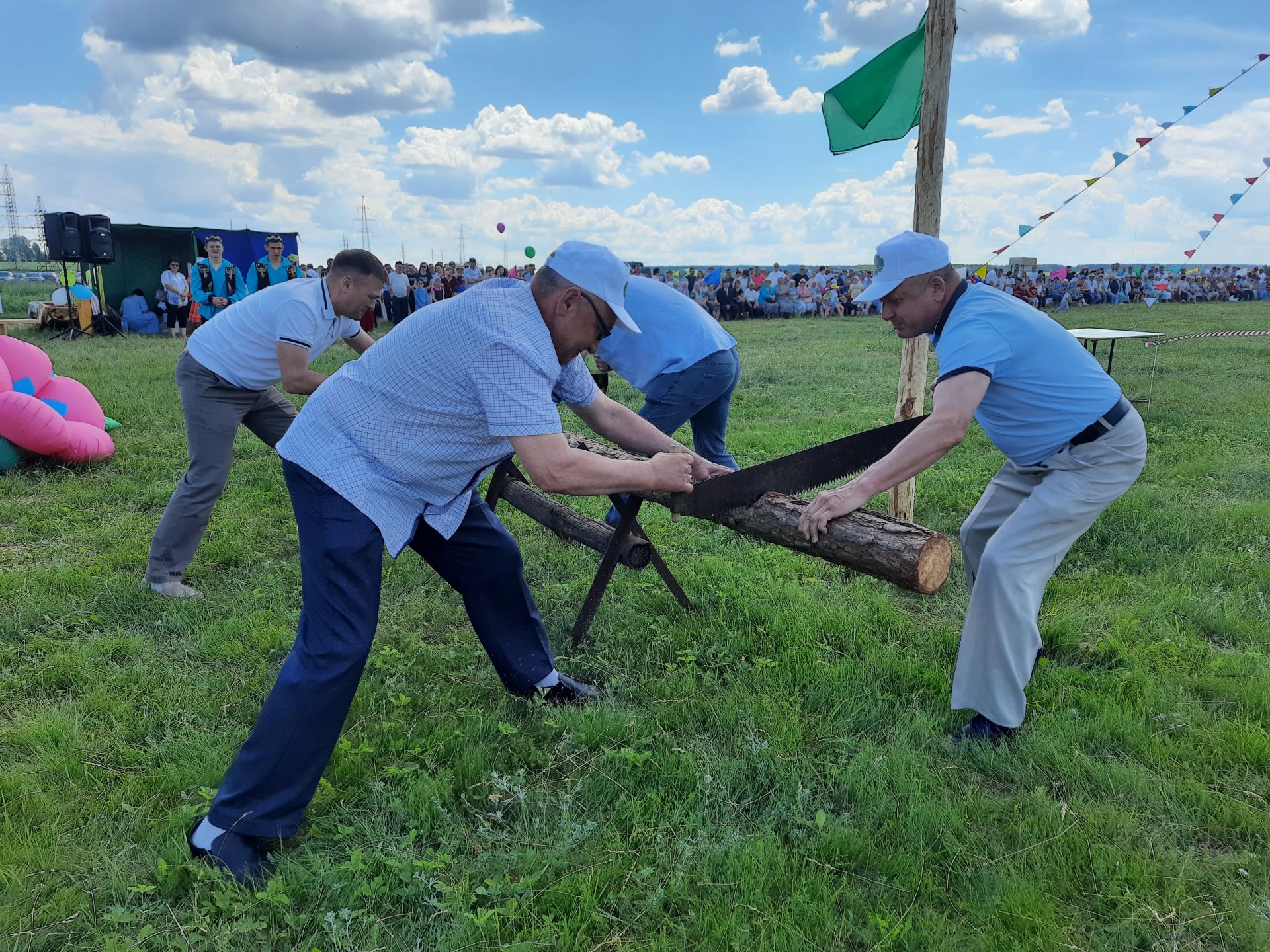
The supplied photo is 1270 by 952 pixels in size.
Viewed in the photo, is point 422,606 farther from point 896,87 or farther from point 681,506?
point 896,87

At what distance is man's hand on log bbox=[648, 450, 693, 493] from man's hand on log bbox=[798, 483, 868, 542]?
21.6 inches

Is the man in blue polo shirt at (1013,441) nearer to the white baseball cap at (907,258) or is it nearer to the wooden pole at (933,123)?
the white baseball cap at (907,258)

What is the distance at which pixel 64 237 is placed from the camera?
1588cm

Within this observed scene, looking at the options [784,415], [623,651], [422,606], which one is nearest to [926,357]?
[623,651]

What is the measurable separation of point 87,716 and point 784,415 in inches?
325

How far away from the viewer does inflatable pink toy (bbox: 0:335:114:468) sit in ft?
23.1

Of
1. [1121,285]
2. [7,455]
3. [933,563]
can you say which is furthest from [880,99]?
[1121,285]

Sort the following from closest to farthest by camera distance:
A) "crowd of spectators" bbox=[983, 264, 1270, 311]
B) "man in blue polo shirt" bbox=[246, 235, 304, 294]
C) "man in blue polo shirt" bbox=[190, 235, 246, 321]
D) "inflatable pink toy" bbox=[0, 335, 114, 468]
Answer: "inflatable pink toy" bbox=[0, 335, 114, 468]
"man in blue polo shirt" bbox=[246, 235, 304, 294]
"man in blue polo shirt" bbox=[190, 235, 246, 321]
"crowd of spectators" bbox=[983, 264, 1270, 311]

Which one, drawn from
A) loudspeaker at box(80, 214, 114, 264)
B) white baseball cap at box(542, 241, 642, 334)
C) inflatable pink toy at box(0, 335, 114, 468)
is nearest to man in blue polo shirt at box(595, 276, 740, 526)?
white baseball cap at box(542, 241, 642, 334)

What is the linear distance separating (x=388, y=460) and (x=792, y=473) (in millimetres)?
1906

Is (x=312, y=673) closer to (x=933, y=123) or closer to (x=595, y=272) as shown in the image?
(x=595, y=272)

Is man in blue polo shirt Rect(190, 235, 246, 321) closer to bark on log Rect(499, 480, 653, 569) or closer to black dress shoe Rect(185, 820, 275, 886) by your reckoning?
bark on log Rect(499, 480, 653, 569)

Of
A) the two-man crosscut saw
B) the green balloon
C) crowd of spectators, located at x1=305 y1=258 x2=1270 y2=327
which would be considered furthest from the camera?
crowd of spectators, located at x1=305 y1=258 x2=1270 y2=327

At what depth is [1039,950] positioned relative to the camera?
2291mm
